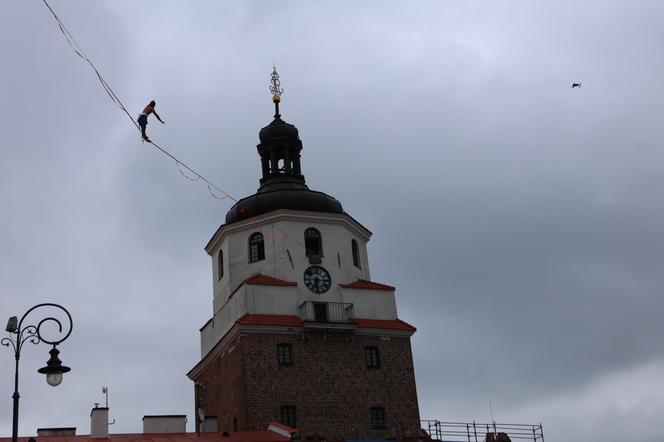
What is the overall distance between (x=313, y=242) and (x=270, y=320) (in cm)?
488

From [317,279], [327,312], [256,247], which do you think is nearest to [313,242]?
[317,279]

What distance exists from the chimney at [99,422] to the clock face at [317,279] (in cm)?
1058

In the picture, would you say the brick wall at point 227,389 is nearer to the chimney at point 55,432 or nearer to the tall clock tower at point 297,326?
the tall clock tower at point 297,326

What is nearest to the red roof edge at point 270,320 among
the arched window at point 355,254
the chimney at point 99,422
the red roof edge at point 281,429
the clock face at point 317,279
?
the clock face at point 317,279

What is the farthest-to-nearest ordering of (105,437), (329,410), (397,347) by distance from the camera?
(397,347) < (329,410) < (105,437)

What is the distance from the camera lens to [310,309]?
42344mm

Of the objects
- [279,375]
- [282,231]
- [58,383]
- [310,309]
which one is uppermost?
[282,231]

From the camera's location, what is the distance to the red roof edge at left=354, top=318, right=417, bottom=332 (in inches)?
1692

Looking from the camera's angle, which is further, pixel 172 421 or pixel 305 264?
pixel 305 264

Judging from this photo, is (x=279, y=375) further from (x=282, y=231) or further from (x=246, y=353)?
(x=282, y=231)

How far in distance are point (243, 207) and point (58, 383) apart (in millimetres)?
24057

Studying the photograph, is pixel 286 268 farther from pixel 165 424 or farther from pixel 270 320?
pixel 165 424

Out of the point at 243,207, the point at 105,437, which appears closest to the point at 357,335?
the point at 243,207

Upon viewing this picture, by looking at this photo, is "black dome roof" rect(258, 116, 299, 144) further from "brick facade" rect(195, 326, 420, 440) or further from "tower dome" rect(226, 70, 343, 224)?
"brick facade" rect(195, 326, 420, 440)
